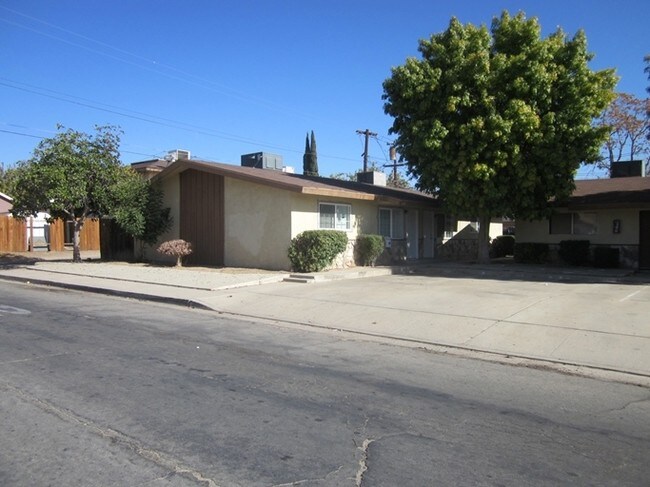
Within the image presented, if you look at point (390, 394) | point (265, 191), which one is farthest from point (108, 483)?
point (265, 191)

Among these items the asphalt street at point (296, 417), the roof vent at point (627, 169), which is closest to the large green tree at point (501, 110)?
the roof vent at point (627, 169)

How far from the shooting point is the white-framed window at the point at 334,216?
1925cm

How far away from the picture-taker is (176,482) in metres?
3.69

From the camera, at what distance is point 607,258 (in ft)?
66.6

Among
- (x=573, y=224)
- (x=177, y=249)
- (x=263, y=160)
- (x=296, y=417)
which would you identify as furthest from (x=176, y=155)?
(x=296, y=417)

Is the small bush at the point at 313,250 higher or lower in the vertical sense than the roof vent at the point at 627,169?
lower

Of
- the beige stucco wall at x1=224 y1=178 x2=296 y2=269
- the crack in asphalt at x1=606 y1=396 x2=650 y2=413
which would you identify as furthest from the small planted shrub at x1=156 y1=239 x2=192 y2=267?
the crack in asphalt at x1=606 y1=396 x2=650 y2=413

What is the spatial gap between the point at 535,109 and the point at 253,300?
11577 millimetres

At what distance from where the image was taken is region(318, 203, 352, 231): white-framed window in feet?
63.2

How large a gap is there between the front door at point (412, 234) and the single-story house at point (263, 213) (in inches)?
1.7

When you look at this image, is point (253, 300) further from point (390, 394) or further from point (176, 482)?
point (176, 482)

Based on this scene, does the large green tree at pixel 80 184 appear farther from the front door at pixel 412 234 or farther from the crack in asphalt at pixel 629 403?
the crack in asphalt at pixel 629 403

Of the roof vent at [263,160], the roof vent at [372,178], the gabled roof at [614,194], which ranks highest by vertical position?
the roof vent at [263,160]

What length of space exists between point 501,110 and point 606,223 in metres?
6.83
